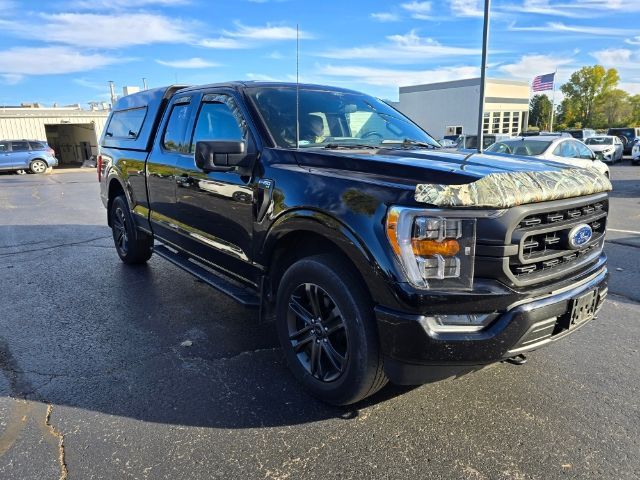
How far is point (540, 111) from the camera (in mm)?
81688

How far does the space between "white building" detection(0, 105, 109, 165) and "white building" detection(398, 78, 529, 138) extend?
30010mm

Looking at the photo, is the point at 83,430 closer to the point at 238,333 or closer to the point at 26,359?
the point at 26,359

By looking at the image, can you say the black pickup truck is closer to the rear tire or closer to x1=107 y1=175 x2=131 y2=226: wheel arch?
the rear tire

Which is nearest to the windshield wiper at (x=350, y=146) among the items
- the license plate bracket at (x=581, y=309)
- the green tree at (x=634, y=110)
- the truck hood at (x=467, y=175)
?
the truck hood at (x=467, y=175)

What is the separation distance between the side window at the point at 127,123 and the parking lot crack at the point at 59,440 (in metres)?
3.36

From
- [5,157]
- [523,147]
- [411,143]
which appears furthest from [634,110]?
[411,143]

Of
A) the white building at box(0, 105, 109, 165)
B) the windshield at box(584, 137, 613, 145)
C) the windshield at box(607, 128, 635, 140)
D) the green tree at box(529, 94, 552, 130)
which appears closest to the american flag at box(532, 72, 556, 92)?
the windshield at box(607, 128, 635, 140)

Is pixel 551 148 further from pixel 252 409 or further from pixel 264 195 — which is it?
pixel 252 409

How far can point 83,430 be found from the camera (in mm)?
2756

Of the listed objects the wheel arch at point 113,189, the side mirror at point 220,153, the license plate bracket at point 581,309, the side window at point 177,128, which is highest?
the side window at point 177,128

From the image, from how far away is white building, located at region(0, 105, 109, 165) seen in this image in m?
32.4

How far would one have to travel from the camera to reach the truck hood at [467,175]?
7.67 feet

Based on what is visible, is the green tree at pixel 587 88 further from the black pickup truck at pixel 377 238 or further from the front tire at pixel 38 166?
the black pickup truck at pixel 377 238

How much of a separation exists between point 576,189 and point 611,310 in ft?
7.81
